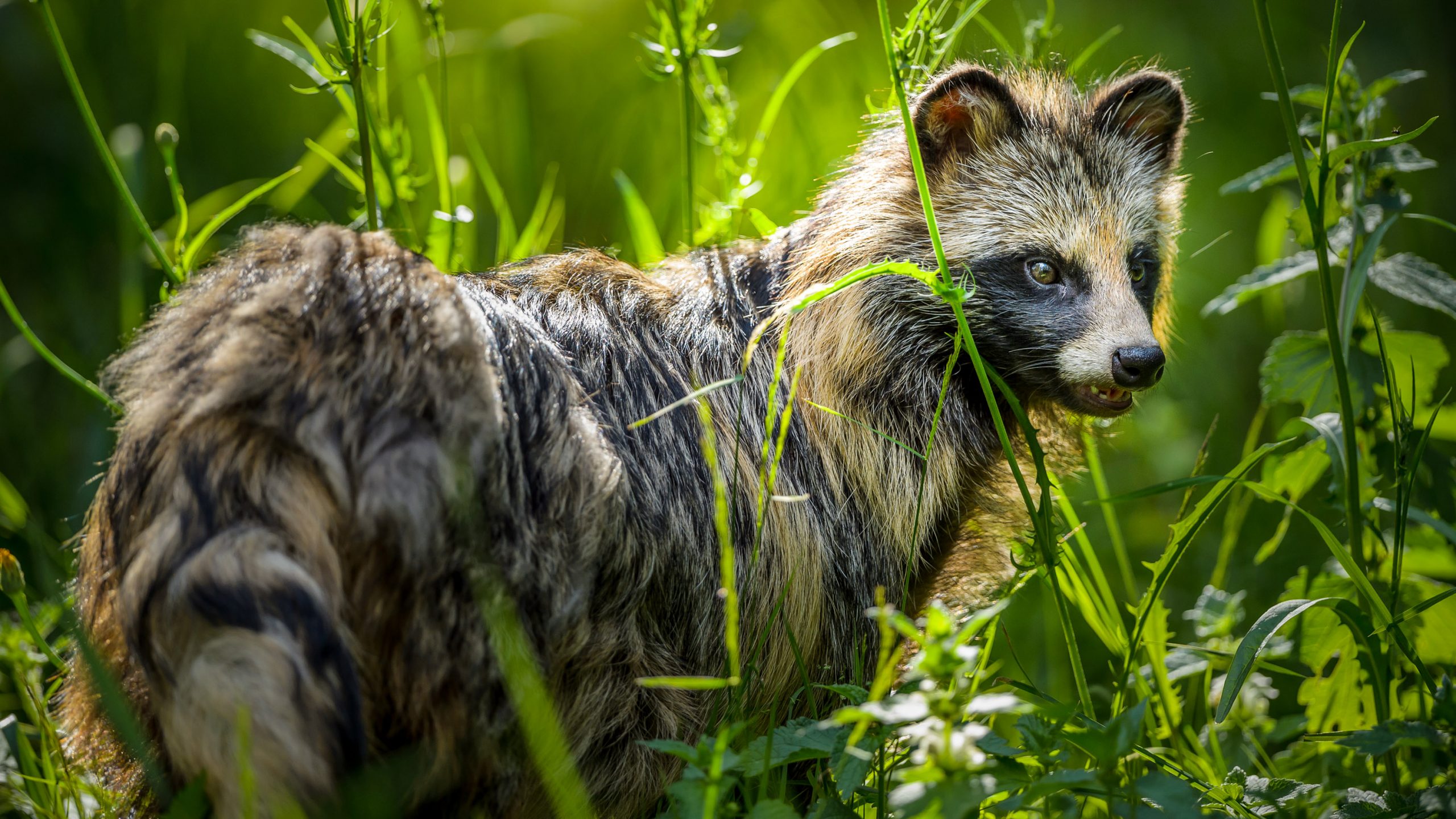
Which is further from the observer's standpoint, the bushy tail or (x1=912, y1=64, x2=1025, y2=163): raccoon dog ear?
(x1=912, y1=64, x2=1025, y2=163): raccoon dog ear

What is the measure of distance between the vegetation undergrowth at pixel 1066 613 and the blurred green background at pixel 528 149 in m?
1.07

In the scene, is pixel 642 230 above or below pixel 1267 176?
above

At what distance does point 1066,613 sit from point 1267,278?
4.25ft

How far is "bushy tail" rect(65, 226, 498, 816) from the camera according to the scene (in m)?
1.90

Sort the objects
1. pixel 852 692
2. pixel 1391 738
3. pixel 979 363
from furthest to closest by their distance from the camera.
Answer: pixel 979 363
pixel 852 692
pixel 1391 738

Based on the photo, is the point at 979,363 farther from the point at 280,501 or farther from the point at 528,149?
the point at 528,149

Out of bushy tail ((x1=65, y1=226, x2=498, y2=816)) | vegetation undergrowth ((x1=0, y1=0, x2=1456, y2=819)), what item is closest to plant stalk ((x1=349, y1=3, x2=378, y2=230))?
vegetation undergrowth ((x1=0, y1=0, x2=1456, y2=819))

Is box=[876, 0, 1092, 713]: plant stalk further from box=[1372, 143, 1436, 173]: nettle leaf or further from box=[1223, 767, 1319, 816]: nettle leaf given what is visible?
box=[1372, 143, 1436, 173]: nettle leaf

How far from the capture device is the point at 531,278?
3037 millimetres

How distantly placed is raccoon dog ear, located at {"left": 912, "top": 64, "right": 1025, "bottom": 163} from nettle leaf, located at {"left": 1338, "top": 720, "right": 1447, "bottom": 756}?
197cm

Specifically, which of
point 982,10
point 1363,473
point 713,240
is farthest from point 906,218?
point 982,10

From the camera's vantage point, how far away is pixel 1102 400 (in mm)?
3264

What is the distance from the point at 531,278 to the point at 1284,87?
1980mm

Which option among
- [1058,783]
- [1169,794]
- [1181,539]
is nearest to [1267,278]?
[1181,539]
